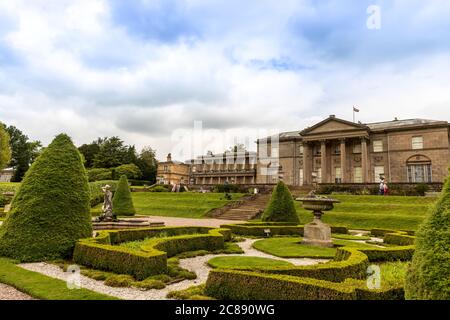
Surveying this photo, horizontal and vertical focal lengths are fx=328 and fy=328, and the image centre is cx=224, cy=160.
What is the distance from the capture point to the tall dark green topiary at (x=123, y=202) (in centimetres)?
2944

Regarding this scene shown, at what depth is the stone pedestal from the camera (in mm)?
14543

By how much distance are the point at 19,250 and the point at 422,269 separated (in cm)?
1065

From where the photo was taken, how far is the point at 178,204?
37875 millimetres

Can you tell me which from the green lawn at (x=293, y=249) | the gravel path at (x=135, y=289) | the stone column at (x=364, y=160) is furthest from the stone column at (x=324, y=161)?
the gravel path at (x=135, y=289)

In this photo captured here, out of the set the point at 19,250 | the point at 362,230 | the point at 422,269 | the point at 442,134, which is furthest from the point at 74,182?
the point at 442,134

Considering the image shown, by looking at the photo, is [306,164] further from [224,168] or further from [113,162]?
[113,162]

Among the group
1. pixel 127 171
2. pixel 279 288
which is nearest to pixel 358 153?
pixel 127 171

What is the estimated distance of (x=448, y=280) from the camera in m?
3.80

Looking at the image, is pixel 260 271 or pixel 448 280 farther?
pixel 260 271

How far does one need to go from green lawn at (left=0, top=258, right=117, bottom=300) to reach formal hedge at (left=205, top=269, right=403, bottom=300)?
214cm

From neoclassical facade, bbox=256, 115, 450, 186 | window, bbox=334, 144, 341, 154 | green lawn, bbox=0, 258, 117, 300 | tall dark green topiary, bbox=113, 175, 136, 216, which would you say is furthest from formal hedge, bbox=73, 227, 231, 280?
window, bbox=334, 144, 341, 154

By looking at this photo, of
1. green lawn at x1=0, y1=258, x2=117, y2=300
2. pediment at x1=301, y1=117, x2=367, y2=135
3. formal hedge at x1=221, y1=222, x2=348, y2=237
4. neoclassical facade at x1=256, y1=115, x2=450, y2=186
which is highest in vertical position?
pediment at x1=301, y1=117, x2=367, y2=135

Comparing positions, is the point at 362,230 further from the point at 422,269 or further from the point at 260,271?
the point at 422,269

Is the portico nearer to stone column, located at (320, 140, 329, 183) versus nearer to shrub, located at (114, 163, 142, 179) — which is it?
stone column, located at (320, 140, 329, 183)
